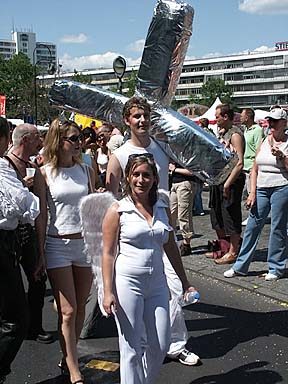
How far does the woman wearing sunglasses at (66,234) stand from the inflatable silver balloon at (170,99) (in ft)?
2.80

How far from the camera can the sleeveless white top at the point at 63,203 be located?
3.90 m

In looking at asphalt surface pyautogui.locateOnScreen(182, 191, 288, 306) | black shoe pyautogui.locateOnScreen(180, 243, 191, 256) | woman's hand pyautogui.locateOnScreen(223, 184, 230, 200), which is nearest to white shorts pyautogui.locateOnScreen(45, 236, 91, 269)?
asphalt surface pyautogui.locateOnScreen(182, 191, 288, 306)

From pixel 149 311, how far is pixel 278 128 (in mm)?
3701

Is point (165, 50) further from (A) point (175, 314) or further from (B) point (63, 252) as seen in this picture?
(A) point (175, 314)

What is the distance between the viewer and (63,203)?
12.8 feet

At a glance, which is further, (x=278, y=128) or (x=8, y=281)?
(x=278, y=128)

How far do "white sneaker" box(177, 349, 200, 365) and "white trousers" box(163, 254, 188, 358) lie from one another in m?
0.04

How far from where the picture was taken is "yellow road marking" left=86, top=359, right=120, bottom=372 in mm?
4242

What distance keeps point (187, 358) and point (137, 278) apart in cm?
136

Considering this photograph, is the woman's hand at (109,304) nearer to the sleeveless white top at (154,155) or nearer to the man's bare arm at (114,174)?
the man's bare arm at (114,174)

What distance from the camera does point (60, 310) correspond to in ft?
12.7

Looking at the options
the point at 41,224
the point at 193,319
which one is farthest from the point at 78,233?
the point at 193,319

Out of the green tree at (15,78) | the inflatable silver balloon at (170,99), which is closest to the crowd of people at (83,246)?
the inflatable silver balloon at (170,99)

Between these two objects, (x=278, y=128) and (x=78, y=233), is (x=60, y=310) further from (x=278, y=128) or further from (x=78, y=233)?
(x=278, y=128)
